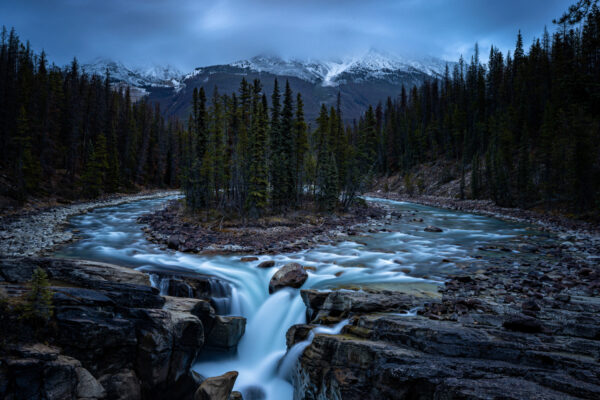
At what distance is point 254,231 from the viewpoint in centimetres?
2434

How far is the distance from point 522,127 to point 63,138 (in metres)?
85.1

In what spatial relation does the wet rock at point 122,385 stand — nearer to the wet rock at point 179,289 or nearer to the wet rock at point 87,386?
the wet rock at point 87,386

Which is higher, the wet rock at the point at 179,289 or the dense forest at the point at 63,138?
the dense forest at the point at 63,138

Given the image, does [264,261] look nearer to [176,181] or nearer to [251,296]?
[251,296]

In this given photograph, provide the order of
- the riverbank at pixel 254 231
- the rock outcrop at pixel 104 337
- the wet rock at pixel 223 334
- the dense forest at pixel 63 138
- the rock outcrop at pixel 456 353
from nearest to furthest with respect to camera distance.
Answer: the rock outcrop at pixel 456 353 < the rock outcrop at pixel 104 337 < the wet rock at pixel 223 334 < the riverbank at pixel 254 231 < the dense forest at pixel 63 138

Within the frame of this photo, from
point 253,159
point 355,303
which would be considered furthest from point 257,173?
point 355,303

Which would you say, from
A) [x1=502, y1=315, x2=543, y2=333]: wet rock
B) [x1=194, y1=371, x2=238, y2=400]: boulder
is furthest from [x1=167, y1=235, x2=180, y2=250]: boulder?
[x1=502, y1=315, x2=543, y2=333]: wet rock

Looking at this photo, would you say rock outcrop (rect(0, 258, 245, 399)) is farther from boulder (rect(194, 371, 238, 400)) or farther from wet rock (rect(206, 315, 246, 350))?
boulder (rect(194, 371, 238, 400))

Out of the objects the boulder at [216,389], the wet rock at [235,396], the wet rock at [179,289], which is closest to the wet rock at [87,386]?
the boulder at [216,389]

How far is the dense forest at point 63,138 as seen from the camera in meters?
37.4

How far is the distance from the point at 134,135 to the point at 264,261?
229 ft

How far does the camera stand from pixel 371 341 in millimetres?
6922

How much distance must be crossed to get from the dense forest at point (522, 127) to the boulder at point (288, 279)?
10.8 metres

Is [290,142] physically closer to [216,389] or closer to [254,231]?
[254,231]
